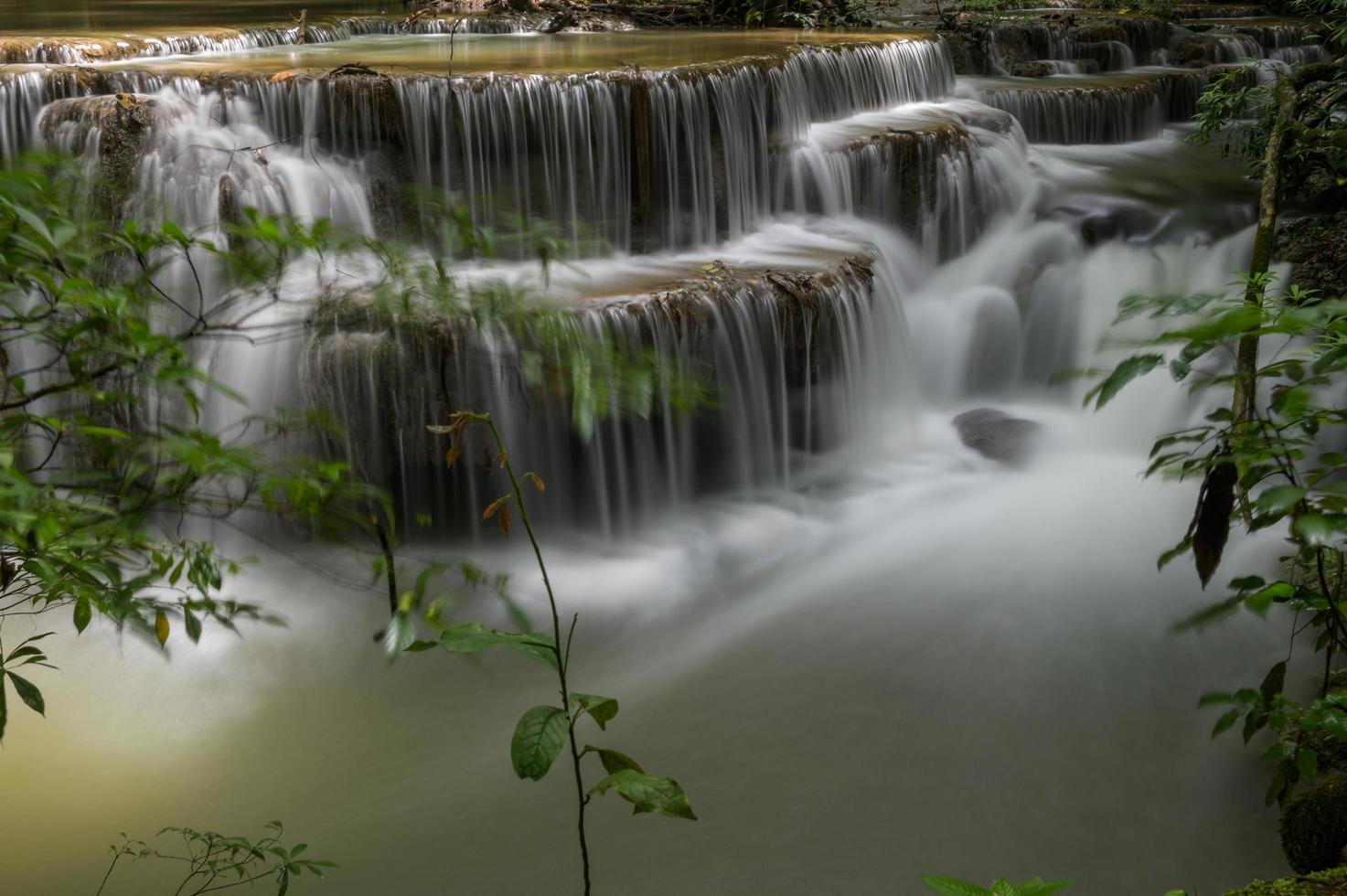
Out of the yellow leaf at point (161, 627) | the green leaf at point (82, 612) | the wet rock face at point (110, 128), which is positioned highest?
the wet rock face at point (110, 128)

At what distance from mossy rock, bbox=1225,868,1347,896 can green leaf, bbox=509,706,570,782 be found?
55.8 inches

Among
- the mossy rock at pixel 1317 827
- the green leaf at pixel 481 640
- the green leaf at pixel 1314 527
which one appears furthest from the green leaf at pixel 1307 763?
the green leaf at pixel 481 640

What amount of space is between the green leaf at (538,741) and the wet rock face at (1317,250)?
264 inches

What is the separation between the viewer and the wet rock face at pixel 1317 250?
6.93 metres

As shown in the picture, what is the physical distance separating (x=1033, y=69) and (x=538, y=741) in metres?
12.1

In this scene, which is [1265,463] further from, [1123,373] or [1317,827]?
[1317,827]

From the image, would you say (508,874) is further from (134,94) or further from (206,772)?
(134,94)

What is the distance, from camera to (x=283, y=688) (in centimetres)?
457

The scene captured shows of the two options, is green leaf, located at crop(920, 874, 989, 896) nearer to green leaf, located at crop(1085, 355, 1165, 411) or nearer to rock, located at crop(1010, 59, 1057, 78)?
green leaf, located at crop(1085, 355, 1165, 411)

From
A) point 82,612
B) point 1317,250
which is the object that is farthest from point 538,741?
point 1317,250

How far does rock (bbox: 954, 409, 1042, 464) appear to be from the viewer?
22.8 feet

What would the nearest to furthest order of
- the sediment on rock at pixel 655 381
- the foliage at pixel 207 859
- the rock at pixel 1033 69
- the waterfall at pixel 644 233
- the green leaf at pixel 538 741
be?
the green leaf at pixel 538 741, the foliage at pixel 207 859, the sediment on rock at pixel 655 381, the waterfall at pixel 644 233, the rock at pixel 1033 69

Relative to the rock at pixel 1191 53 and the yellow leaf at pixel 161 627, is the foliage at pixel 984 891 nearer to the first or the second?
the yellow leaf at pixel 161 627

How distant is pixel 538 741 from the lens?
69.7 inches
